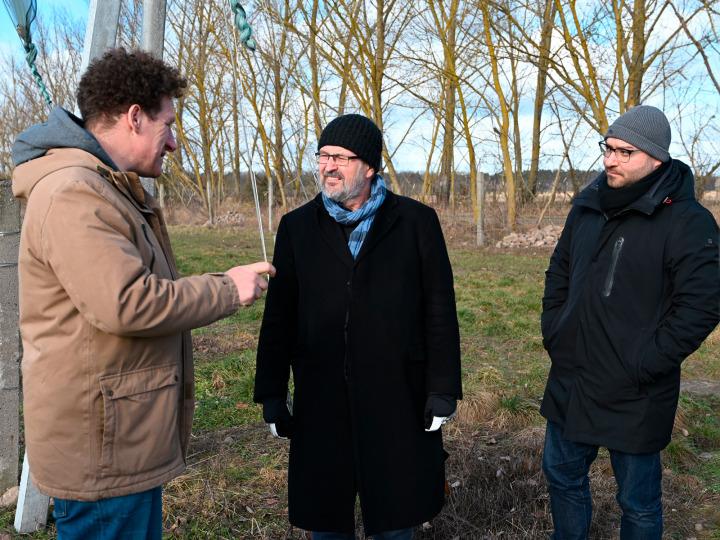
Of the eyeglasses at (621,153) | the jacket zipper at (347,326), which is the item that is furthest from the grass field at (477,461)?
the eyeglasses at (621,153)

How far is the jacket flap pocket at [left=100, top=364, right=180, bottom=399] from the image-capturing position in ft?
5.79

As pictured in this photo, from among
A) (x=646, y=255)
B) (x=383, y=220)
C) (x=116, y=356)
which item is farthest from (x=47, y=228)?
(x=646, y=255)

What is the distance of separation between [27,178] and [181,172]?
85.8 ft

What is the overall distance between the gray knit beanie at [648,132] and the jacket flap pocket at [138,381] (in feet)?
6.45

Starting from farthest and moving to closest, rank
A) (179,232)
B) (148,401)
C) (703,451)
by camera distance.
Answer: (179,232) → (703,451) → (148,401)

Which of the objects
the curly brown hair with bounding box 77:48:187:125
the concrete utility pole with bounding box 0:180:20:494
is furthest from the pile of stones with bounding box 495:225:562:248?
the curly brown hair with bounding box 77:48:187:125

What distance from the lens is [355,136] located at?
261 cm

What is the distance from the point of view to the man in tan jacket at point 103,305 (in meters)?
1.69

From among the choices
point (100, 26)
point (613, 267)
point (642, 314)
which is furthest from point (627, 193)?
point (100, 26)

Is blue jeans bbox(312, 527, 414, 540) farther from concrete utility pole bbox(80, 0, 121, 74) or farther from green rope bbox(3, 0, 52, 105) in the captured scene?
green rope bbox(3, 0, 52, 105)

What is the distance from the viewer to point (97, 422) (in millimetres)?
1769

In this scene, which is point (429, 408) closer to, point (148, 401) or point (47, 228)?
point (148, 401)

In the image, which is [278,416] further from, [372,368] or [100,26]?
[100,26]

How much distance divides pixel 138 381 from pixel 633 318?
186 cm
